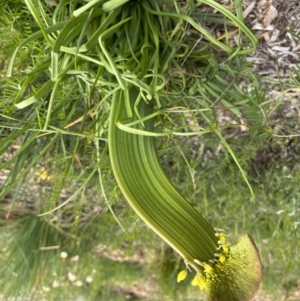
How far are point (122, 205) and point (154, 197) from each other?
58 cm

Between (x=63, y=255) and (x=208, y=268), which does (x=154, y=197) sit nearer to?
(x=208, y=268)

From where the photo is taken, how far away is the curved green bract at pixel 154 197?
0.55 metres

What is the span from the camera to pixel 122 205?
44.8 inches

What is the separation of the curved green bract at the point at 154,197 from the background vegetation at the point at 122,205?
175 millimetres

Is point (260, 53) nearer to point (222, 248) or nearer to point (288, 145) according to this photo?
point (288, 145)

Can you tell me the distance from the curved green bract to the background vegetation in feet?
0.57

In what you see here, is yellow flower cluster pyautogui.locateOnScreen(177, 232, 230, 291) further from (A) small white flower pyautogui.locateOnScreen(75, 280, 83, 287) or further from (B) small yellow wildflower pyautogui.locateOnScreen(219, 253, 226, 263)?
(A) small white flower pyautogui.locateOnScreen(75, 280, 83, 287)

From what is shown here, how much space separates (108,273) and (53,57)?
963 millimetres

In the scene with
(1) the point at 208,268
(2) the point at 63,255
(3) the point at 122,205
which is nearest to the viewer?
(1) the point at 208,268

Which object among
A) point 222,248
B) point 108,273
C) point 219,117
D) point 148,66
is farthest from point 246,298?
point 108,273

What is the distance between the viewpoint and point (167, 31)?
666 millimetres

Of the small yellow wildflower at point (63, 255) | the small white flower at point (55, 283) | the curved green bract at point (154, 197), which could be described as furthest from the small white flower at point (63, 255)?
the curved green bract at point (154, 197)

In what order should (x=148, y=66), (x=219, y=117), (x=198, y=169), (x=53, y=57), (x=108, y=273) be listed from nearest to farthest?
(x=53, y=57) < (x=148, y=66) < (x=219, y=117) < (x=198, y=169) < (x=108, y=273)

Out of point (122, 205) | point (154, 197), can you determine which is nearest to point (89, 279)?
point (122, 205)
